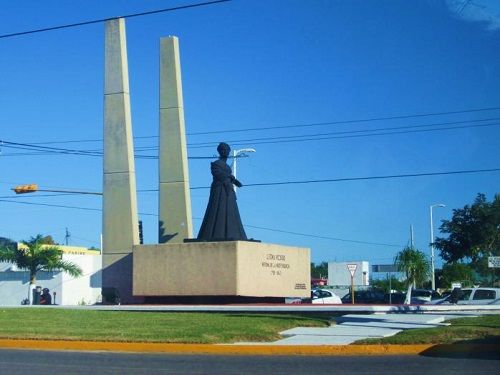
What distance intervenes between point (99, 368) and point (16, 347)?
496cm

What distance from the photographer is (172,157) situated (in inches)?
1481

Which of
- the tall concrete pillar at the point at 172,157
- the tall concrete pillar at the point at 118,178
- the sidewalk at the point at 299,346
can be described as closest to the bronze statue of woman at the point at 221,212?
the tall concrete pillar at the point at 172,157

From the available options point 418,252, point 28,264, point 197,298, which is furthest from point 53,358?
point 28,264

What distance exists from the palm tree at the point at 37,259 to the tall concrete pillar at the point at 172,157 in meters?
13.8

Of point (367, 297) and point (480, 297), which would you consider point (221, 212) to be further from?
point (367, 297)

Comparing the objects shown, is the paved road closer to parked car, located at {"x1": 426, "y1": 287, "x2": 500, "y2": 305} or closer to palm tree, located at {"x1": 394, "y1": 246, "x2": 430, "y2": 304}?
parked car, located at {"x1": 426, "y1": 287, "x2": 500, "y2": 305}

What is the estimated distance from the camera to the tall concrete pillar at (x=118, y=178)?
120 feet

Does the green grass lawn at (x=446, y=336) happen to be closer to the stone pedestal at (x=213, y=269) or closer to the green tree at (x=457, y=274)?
the stone pedestal at (x=213, y=269)

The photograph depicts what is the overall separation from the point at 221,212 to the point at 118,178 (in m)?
6.17

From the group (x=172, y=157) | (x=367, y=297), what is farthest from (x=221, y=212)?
(x=367, y=297)

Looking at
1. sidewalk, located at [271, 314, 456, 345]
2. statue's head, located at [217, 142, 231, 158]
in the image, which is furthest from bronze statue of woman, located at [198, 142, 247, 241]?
sidewalk, located at [271, 314, 456, 345]

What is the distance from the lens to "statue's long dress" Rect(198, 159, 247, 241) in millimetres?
33625

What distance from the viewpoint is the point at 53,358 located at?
15148mm

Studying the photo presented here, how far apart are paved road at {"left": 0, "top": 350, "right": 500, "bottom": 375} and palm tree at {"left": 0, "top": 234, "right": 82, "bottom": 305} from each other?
1333 inches
